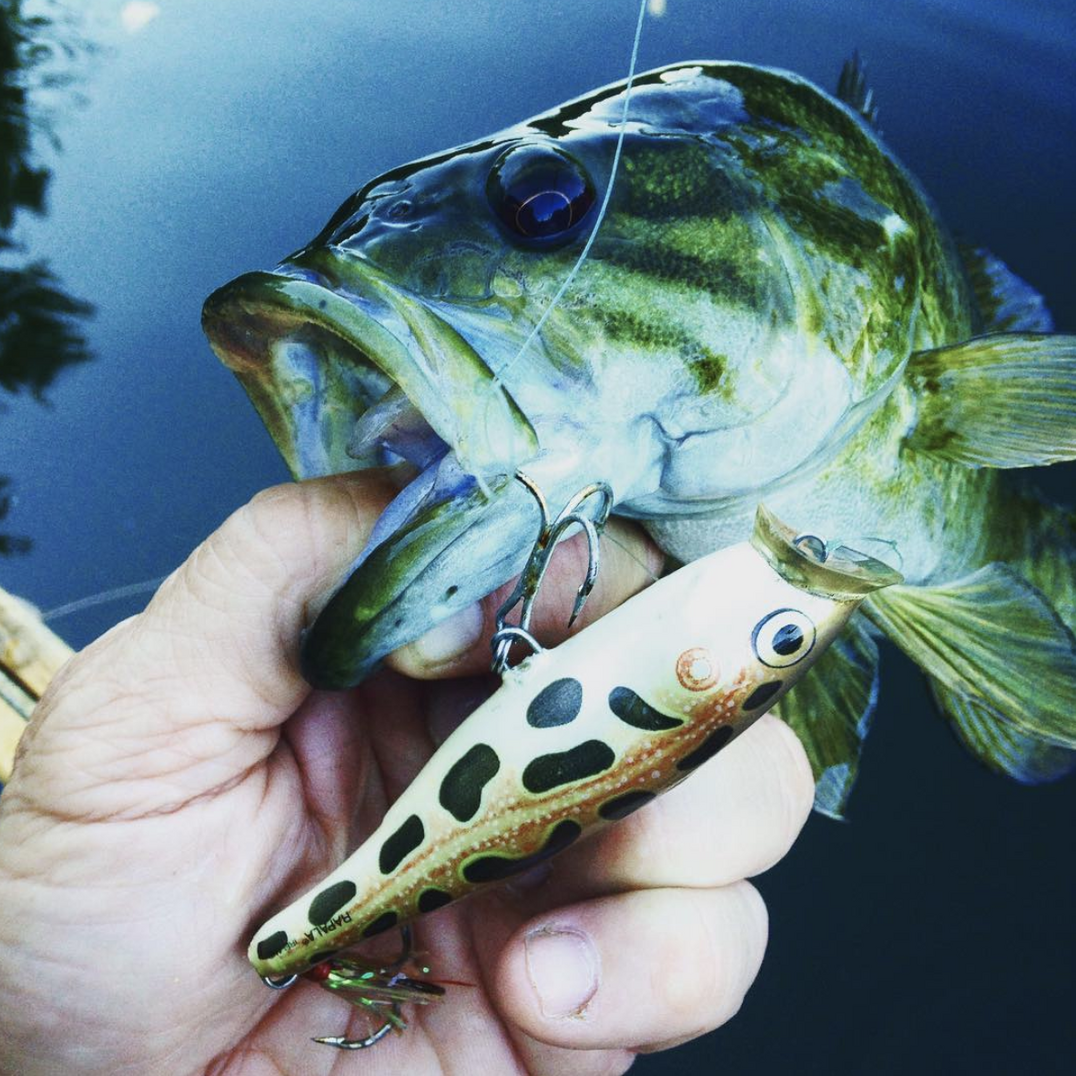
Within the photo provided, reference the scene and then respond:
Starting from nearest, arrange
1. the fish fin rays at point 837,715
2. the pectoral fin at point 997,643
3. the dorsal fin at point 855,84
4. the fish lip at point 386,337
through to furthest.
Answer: the fish lip at point 386,337 → the pectoral fin at point 997,643 → the fish fin rays at point 837,715 → the dorsal fin at point 855,84

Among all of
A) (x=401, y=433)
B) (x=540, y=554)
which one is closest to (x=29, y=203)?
(x=401, y=433)

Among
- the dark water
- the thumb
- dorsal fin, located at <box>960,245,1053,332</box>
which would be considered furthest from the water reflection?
dorsal fin, located at <box>960,245,1053,332</box>

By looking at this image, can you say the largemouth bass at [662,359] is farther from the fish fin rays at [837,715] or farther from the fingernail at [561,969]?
the fingernail at [561,969]

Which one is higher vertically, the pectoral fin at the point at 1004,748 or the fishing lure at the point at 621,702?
the fishing lure at the point at 621,702

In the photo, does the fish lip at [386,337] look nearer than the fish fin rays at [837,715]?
Yes

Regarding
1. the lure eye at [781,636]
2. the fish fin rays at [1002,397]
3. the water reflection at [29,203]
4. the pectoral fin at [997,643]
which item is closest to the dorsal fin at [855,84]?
the fish fin rays at [1002,397]

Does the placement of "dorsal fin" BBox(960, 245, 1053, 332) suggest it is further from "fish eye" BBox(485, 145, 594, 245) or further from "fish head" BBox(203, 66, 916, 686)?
"fish eye" BBox(485, 145, 594, 245)

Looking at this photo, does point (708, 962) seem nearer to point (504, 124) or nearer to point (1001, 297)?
point (1001, 297)
